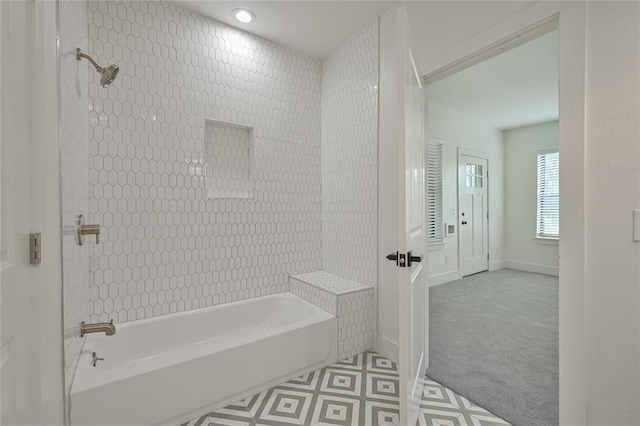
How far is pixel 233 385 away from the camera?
1754 millimetres

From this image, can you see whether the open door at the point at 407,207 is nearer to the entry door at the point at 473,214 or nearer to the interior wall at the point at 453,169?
the interior wall at the point at 453,169

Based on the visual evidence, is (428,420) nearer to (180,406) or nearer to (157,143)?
(180,406)

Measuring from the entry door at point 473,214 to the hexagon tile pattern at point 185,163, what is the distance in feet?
10.2

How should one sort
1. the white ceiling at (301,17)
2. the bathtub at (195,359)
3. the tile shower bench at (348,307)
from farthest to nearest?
the tile shower bench at (348,307) < the white ceiling at (301,17) < the bathtub at (195,359)

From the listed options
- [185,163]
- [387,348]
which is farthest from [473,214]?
[185,163]

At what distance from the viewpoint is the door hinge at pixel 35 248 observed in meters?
0.78

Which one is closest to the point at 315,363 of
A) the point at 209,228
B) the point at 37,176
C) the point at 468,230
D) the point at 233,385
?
the point at 233,385

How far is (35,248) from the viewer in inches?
31.2

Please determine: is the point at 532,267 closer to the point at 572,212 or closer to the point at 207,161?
the point at 572,212

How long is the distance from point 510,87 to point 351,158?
8.61 feet

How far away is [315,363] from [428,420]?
817mm

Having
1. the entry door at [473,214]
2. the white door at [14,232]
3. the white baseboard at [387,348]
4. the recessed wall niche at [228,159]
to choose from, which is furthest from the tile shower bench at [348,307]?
the entry door at [473,214]

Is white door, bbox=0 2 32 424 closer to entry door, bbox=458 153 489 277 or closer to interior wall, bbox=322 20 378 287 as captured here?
interior wall, bbox=322 20 378 287

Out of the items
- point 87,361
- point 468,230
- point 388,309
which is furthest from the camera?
point 468,230
